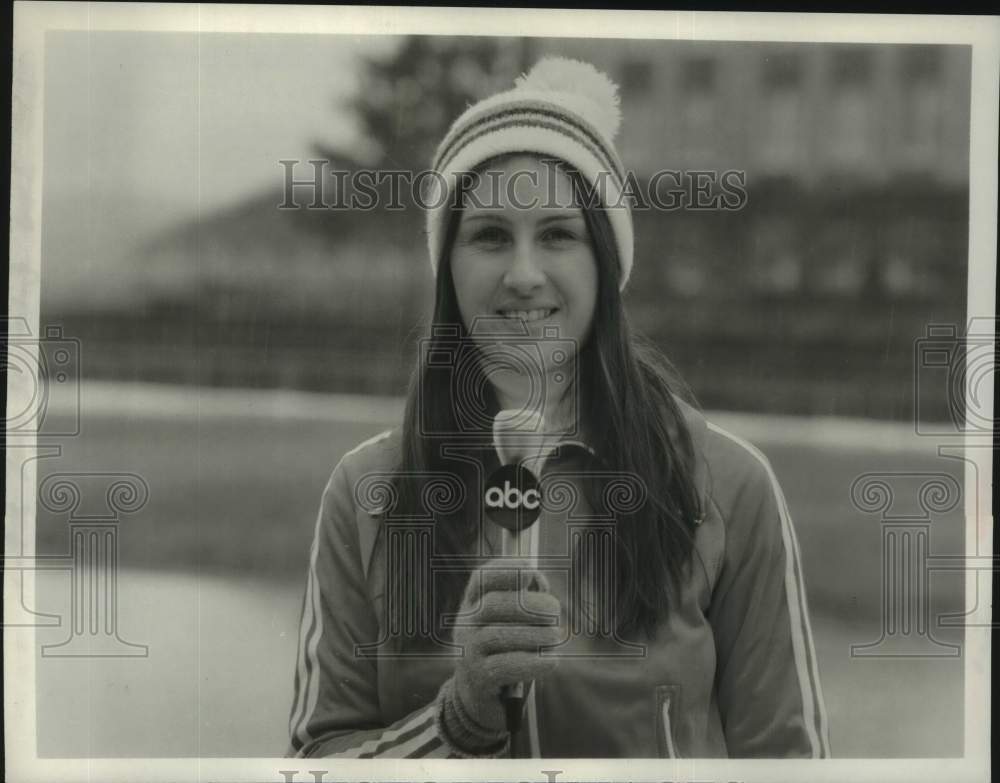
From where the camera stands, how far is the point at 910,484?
385 cm

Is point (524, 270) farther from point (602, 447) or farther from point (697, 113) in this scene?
point (697, 113)

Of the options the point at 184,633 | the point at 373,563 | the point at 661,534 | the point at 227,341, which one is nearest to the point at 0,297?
the point at 227,341

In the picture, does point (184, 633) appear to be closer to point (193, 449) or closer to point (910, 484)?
point (193, 449)

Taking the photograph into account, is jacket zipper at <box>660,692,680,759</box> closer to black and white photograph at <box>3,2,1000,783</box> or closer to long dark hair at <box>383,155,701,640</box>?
black and white photograph at <box>3,2,1000,783</box>

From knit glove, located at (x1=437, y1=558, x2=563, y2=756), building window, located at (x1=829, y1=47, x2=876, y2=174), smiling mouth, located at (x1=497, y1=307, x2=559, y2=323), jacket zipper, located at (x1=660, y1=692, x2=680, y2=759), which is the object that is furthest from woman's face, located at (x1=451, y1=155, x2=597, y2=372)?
jacket zipper, located at (x1=660, y1=692, x2=680, y2=759)

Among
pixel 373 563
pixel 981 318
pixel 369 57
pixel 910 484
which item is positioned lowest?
pixel 373 563

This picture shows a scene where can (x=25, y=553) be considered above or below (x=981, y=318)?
below

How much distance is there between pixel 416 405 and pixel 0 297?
1.42 m

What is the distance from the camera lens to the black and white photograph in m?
3.74

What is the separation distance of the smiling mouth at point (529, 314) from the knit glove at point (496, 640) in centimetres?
78
